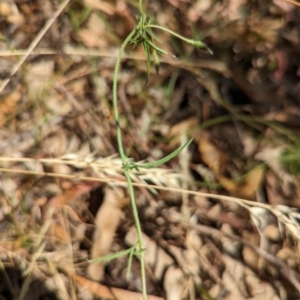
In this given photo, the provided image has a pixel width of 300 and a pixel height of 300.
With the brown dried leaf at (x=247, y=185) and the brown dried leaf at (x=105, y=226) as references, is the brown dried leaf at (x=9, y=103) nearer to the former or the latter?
the brown dried leaf at (x=105, y=226)

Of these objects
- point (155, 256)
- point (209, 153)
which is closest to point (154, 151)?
point (209, 153)

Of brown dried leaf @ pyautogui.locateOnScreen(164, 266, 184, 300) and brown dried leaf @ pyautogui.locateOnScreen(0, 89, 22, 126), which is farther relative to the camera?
brown dried leaf @ pyautogui.locateOnScreen(0, 89, 22, 126)

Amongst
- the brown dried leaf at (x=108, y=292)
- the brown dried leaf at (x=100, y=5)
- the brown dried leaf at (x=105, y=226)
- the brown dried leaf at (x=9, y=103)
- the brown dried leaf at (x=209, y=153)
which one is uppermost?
the brown dried leaf at (x=100, y=5)

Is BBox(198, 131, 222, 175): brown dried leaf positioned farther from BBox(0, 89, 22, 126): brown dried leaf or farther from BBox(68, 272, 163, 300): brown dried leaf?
BBox(0, 89, 22, 126): brown dried leaf

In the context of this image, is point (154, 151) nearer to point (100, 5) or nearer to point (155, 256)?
point (155, 256)

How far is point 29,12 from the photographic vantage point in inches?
50.9

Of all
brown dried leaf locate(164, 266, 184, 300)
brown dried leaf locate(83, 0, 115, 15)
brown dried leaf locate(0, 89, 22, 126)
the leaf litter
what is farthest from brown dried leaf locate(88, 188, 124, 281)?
brown dried leaf locate(83, 0, 115, 15)

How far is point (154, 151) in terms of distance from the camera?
120cm

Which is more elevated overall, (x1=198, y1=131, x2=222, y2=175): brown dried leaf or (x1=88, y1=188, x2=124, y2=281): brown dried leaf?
(x1=198, y1=131, x2=222, y2=175): brown dried leaf

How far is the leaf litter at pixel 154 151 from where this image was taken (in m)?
1.09

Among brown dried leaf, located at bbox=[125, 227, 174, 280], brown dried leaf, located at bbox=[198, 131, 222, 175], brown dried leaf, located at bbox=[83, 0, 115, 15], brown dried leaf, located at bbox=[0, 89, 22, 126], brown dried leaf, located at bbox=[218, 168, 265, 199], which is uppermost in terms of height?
brown dried leaf, located at bbox=[83, 0, 115, 15]

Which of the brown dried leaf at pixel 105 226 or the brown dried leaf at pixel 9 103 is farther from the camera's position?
the brown dried leaf at pixel 9 103

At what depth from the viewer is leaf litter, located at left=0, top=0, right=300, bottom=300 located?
1.09m

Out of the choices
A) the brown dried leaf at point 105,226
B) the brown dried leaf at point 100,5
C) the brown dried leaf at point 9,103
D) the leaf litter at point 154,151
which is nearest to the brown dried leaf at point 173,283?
the leaf litter at point 154,151
